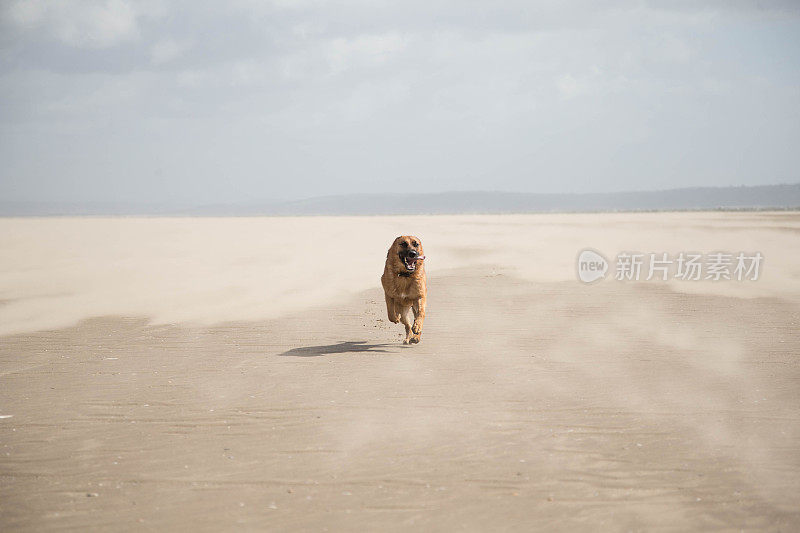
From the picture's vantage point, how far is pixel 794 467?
248 inches

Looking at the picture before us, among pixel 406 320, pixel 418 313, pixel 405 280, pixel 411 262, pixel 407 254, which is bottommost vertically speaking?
pixel 406 320

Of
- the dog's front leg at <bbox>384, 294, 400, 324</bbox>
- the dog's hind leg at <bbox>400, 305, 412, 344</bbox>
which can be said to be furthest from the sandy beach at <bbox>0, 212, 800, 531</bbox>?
the dog's front leg at <bbox>384, 294, 400, 324</bbox>

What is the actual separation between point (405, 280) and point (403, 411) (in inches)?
121

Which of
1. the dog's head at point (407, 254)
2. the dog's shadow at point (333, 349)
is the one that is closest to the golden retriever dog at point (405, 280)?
the dog's head at point (407, 254)

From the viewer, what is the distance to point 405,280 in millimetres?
10680

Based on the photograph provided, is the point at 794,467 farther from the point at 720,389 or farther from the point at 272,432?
the point at 272,432

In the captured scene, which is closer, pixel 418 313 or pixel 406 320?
pixel 418 313

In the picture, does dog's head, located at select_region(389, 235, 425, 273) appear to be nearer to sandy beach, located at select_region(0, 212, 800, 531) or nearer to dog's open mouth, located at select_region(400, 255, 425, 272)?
dog's open mouth, located at select_region(400, 255, 425, 272)

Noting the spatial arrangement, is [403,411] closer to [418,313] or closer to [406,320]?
[418,313]

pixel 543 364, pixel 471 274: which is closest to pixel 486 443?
pixel 543 364

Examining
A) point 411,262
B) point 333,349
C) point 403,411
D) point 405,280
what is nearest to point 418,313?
point 405,280

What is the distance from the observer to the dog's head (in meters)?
10.3

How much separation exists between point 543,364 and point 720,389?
2.21 m

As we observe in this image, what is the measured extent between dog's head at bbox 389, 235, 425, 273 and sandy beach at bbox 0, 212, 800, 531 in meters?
1.28
